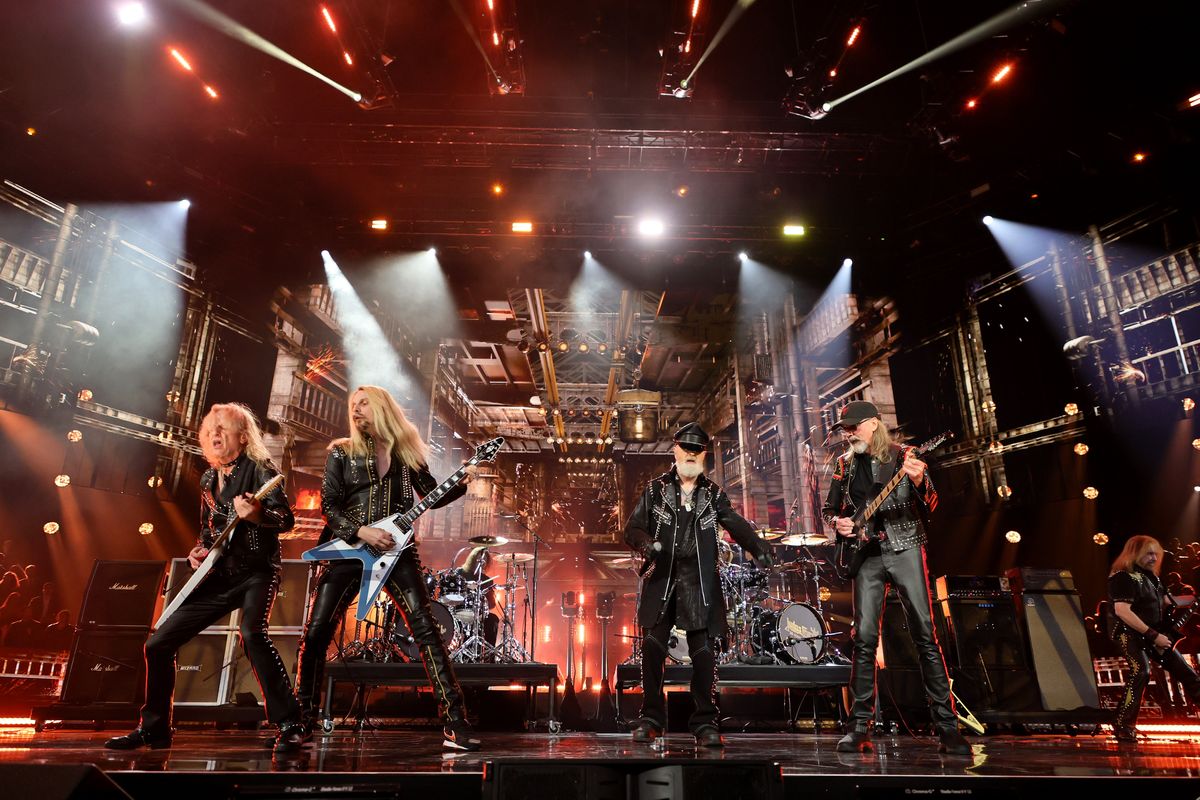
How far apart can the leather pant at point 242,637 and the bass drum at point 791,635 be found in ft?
16.1

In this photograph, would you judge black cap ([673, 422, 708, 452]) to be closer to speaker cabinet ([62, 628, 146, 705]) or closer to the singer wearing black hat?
the singer wearing black hat

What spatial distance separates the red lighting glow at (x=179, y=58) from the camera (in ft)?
24.4

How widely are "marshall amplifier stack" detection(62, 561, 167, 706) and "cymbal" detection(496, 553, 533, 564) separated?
13.1 ft

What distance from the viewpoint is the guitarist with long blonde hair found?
3412 millimetres

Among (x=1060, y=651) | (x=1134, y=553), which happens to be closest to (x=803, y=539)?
(x=1060, y=651)

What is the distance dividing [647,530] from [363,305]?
898 centimetres

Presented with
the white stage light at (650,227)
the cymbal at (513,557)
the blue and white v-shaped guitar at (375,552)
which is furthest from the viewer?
the white stage light at (650,227)

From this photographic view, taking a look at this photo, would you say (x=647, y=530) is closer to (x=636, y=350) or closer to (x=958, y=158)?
(x=958, y=158)

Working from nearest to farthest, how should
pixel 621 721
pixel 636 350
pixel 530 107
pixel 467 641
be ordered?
pixel 621 721 → pixel 467 641 → pixel 530 107 → pixel 636 350

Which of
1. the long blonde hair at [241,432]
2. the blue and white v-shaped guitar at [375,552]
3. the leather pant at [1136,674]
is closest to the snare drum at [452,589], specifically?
the long blonde hair at [241,432]

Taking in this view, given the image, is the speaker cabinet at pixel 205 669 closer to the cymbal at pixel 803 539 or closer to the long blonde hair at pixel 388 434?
the long blonde hair at pixel 388 434

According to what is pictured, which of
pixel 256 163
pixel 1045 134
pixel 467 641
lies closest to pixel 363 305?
pixel 256 163

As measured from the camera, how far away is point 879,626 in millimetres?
4043

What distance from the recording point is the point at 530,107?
27.8 feet
